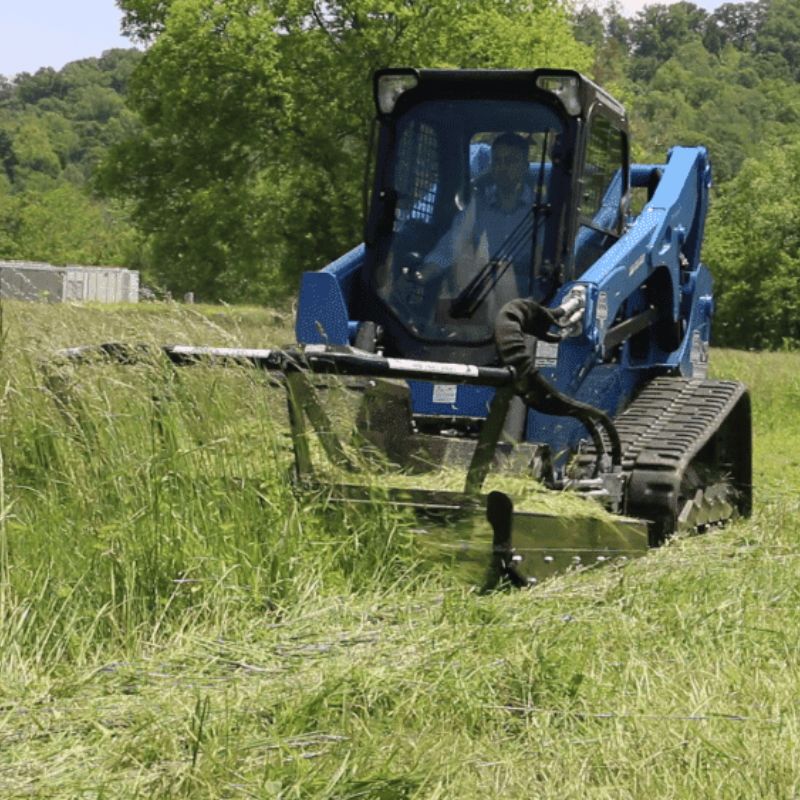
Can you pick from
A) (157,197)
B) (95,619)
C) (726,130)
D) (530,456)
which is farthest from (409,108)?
(726,130)

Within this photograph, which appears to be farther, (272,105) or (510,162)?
(272,105)

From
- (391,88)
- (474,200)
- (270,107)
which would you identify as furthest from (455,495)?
(270,107)

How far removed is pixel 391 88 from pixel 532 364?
8.14 feet

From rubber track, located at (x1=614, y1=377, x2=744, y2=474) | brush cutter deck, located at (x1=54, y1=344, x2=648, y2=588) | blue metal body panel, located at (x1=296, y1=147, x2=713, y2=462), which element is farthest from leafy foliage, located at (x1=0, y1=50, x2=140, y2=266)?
brush cutter deck, located at (x1=54, y1=344, x2=648, y2=588)

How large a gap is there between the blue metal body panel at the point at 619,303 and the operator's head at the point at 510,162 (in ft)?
0.54

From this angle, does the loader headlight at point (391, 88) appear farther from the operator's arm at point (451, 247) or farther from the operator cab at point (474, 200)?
the operator's arm at point (451, 247)

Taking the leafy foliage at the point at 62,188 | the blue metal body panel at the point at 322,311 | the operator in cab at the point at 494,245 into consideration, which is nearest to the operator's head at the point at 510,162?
the operator in cab at the point at 494,245

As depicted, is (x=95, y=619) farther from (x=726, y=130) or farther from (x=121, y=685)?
(x=726, y=130)

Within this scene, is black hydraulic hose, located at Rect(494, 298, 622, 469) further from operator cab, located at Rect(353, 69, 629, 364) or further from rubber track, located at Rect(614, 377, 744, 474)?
operator cab, located at Rect(353, 69, 629, 364)

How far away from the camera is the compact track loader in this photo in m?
7.09

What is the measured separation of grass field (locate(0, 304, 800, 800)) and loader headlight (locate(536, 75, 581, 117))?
7.02ft

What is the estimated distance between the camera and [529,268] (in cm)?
859

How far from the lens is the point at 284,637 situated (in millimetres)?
5684

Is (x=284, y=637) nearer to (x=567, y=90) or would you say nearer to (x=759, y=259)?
(x=567, y=90)
